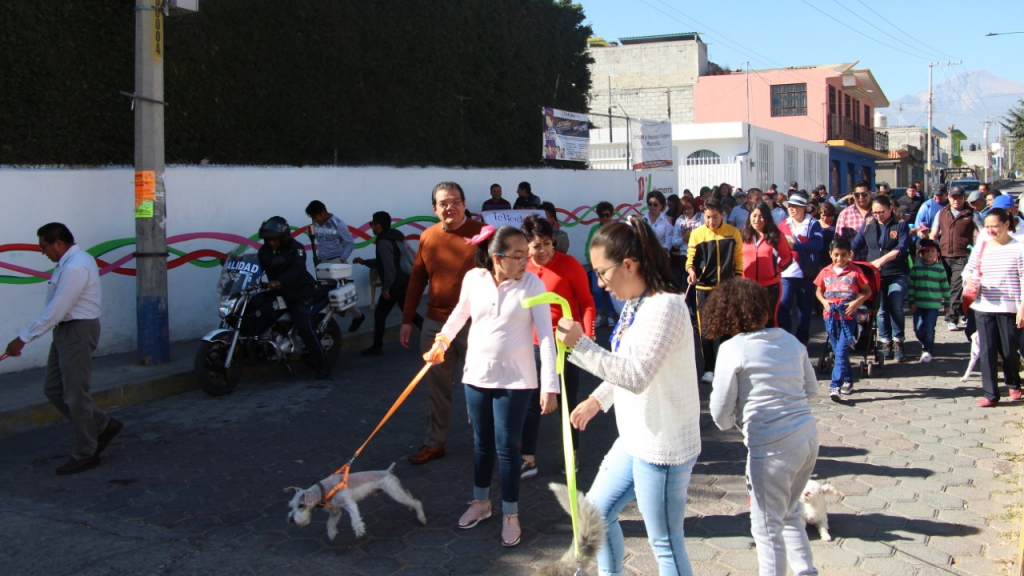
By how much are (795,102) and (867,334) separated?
3765cm

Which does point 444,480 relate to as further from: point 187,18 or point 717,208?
point 187,18

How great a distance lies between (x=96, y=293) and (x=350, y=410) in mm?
2349

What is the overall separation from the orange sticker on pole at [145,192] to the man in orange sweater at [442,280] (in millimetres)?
3963

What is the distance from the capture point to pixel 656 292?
10.5 feet

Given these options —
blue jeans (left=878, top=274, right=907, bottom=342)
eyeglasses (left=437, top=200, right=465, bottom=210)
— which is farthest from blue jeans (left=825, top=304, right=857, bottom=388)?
eyeglasses (left=437, top=200, right=465, bottom=210)

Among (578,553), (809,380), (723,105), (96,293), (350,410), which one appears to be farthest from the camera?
(723,105)

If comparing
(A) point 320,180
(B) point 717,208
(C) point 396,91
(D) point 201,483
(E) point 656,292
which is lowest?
(D) point 201,483

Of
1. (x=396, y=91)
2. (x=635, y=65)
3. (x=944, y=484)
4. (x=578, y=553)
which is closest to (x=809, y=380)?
(x=578, y=553)

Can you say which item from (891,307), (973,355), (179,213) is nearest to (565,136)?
(179,213)

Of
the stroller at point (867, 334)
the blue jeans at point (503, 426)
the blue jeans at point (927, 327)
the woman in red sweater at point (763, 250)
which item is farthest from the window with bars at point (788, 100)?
the blue jeans at point (503, 426)

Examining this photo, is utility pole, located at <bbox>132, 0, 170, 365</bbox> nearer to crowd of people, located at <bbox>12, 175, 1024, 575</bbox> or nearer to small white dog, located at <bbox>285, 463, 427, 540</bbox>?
crowd of people, located at <bbox>12, 175, 1024, 575</bbox>

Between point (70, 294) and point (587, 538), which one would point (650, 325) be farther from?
point (70, 294)

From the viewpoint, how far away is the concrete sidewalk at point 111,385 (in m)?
7.06

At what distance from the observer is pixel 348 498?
4535 millimetres
